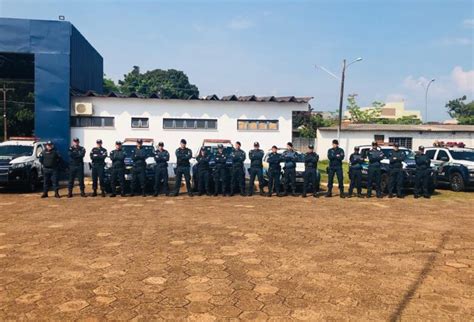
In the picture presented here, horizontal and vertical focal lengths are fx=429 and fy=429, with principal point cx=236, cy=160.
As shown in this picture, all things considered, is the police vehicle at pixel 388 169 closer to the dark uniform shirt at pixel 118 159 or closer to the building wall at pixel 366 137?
the dark uniform shirt at pixel 118 159

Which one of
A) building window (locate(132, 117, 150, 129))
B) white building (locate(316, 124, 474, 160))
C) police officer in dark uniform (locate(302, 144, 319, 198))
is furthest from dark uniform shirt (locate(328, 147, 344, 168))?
white building (locate(316, 124, 474, 160))

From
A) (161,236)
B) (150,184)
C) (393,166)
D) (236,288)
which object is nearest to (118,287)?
(236,288)

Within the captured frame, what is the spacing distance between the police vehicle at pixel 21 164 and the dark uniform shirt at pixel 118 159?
3.11 m

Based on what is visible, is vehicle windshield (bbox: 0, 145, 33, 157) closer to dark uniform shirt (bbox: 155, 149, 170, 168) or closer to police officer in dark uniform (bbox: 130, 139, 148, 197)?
police officer in dark uniform (bbox: 130, 139, 148, 197)

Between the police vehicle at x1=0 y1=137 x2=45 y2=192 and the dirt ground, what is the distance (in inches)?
123

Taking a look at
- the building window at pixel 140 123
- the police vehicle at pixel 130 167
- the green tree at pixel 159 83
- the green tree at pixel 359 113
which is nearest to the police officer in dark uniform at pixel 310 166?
the police vehicle at pixel 130 167

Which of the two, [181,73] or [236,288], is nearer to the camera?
[236,288]

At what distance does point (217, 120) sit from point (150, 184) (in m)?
5.98

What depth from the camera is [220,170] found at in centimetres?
1311

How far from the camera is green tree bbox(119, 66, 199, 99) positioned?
6838 centimetres

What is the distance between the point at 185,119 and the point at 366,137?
1782 cm

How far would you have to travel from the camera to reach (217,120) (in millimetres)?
18688

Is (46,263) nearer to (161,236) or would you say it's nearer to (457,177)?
(161,236)

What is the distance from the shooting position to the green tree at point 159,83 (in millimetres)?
68375
